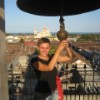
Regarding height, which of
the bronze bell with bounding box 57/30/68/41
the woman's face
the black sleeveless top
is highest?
the bronze bell with bounding box 57/30/68/41

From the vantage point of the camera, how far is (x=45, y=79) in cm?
317

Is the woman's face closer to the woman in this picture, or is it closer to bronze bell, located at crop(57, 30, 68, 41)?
the woman

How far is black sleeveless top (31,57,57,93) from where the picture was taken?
10.3 feet

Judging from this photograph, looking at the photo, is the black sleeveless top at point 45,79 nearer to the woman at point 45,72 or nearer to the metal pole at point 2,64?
the woman at point 45,72

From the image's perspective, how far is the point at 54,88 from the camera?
3.21m

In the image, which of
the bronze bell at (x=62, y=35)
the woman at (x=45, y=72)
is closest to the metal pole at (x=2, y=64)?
the woman at (x=45, y=72)

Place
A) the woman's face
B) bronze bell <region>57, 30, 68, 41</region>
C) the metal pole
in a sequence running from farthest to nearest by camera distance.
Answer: the woman's face, the metal pole, bronze bell <region>57, 30, 68, 41</region>

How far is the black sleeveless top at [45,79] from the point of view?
10.3 ft

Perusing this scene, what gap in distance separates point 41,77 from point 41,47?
1.03ft

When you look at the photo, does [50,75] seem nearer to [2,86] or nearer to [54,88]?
[54,88]

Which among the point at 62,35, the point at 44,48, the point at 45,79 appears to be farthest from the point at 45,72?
the point at 62,35

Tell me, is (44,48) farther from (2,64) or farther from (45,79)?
(2,64)

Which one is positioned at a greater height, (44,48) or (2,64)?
(44,48)

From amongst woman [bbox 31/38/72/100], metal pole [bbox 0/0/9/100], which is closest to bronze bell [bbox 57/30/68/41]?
woman [bbox 31/38/72/100]
